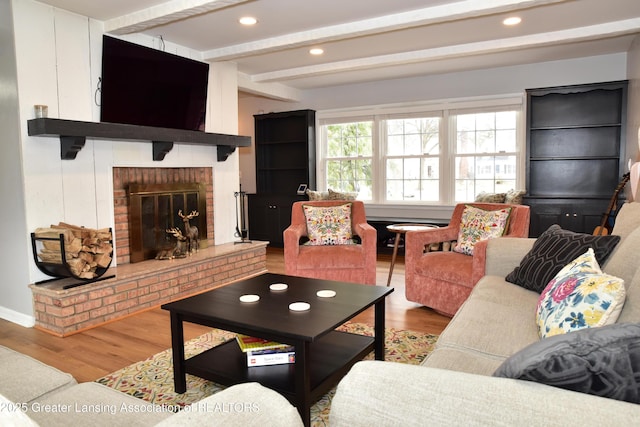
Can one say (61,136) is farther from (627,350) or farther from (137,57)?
(627,350)

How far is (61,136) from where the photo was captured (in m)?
3.34

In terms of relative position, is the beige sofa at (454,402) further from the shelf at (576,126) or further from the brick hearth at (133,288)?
the shelf at (576,126)

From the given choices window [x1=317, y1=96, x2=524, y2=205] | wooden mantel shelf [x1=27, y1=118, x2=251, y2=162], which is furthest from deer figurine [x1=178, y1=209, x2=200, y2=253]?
window [x1=317, y1=96, x2=524, y2=205]

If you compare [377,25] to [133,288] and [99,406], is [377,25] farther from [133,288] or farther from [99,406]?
[99,406]

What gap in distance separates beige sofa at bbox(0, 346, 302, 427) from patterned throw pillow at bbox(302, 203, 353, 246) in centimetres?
273

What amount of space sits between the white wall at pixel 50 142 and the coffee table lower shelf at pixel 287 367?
1906 mm

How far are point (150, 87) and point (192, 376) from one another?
2703 millimetres

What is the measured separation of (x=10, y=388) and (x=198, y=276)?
9.13ft

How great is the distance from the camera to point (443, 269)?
3.22m

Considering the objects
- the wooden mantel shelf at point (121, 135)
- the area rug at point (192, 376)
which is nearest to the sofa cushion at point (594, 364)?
the area rug at point (192, 376)

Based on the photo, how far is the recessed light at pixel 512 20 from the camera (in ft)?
12.3

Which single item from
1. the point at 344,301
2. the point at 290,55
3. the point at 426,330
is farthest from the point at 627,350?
the point at 290,55

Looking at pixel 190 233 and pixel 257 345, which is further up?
pixel 190 233

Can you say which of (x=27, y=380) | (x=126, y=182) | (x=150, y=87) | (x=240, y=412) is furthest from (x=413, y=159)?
(x=240, y=412)
